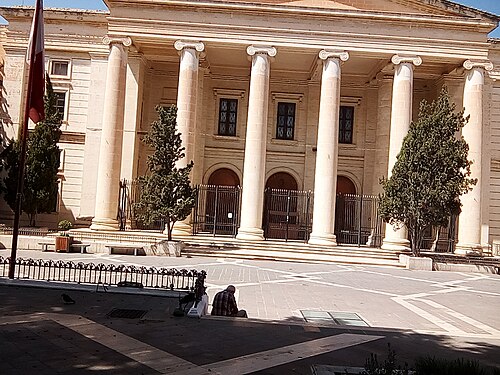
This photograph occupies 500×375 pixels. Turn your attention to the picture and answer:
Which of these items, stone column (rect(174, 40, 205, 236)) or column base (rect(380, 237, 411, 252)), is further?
stone column (rect(174, 40, 205, 236))

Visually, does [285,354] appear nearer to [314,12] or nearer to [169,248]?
[169,248]

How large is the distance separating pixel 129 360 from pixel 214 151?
22917 millimetres

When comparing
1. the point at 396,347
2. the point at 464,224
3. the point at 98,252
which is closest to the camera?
the point at 396,347

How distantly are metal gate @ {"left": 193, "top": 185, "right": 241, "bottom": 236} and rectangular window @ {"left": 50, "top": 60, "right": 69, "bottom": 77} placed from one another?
919cm

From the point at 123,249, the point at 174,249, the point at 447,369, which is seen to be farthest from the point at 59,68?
the point at 447,369

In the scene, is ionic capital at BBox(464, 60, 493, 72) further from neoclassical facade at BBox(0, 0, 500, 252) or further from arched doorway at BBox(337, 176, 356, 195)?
arched doorway at BBox(337, 176, 356, 195)

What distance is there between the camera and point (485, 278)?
18.0 m

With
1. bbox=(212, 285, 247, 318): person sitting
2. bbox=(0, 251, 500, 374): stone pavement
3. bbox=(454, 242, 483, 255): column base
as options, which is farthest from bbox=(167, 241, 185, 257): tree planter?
bbox=(454, 242, 483, 255): column base

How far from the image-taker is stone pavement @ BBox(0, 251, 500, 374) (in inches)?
216

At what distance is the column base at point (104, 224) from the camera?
21.5 meters

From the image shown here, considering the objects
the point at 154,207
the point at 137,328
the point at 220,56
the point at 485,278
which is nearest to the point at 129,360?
the point at 137,328

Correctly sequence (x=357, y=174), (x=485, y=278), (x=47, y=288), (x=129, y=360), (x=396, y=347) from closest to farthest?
(x=129, y=360)
(x=396, y=347)
(x=47, y=288)
(x=485, y=278)
(x=357, y=174)

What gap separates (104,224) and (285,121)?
1197cm

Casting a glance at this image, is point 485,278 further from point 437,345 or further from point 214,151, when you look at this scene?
point 214,151
